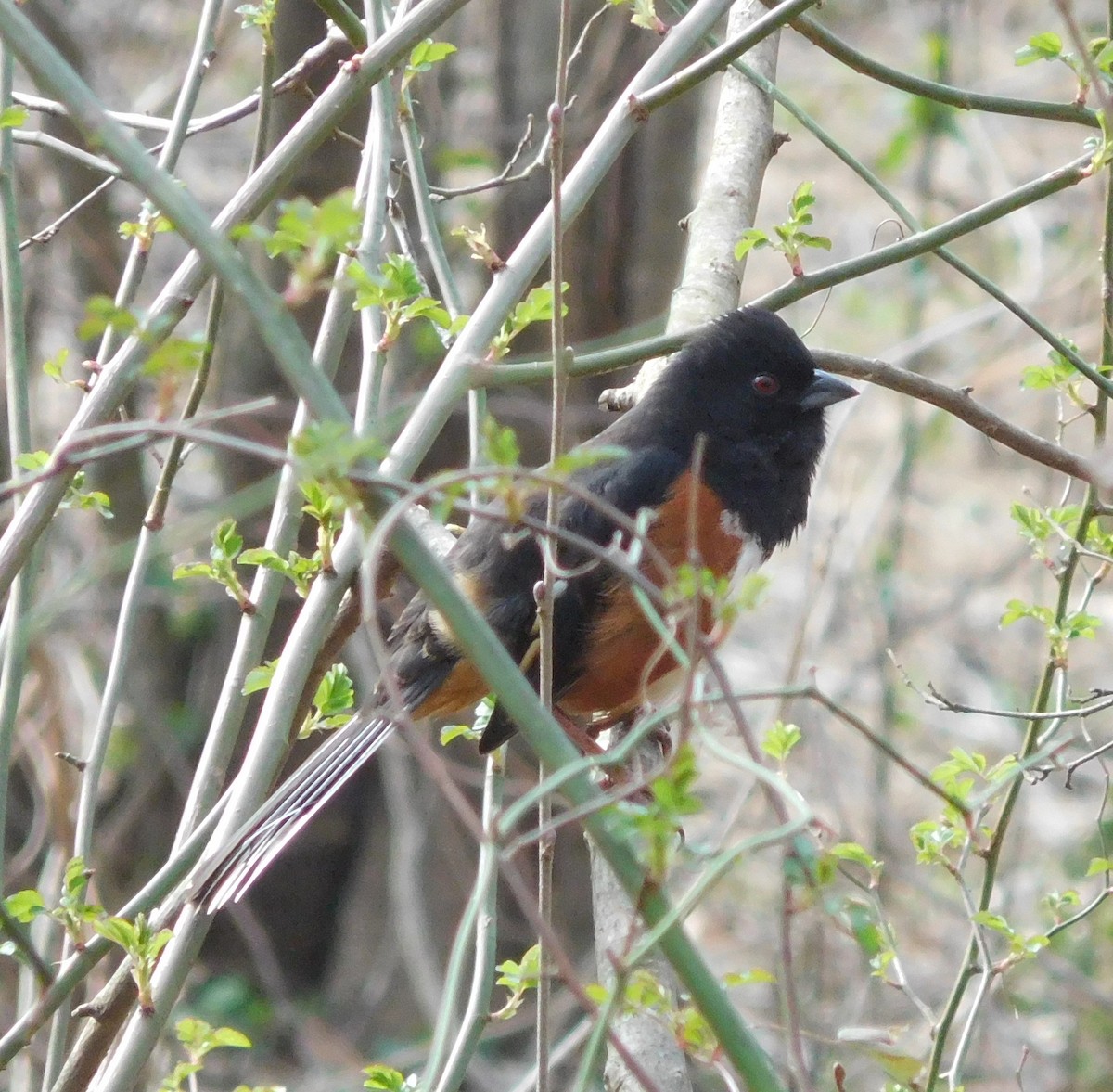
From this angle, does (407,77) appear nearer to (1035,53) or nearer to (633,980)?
(1035,53)

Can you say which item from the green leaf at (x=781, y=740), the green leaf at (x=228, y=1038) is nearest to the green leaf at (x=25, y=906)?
the green leaf at (x=228, y=1038)

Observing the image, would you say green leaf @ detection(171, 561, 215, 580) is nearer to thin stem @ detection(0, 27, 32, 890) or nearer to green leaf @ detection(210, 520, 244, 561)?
green leaf @ detection(210, 520, 244, 561)

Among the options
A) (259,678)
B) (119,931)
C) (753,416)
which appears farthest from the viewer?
(753,416)

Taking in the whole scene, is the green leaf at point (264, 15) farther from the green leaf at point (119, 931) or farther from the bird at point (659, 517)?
the green leaf at point (119, 931)

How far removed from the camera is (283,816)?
2.65 meters

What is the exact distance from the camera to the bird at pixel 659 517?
325 cm

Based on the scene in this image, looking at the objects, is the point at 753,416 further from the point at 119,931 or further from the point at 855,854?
the point at 119,931

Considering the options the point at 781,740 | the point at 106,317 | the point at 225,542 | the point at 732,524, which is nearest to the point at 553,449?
the point at 106,317

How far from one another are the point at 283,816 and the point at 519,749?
8.83 feet

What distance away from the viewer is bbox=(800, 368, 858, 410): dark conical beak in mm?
3475

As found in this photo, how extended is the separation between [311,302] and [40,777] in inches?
75.1

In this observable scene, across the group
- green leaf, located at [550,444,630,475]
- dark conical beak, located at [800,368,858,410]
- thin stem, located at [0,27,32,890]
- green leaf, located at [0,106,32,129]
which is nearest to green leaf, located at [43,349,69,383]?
thin stem, located at [0,27,32,890]

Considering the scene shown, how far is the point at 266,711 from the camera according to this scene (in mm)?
2027

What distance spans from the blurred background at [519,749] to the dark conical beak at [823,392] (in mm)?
660
